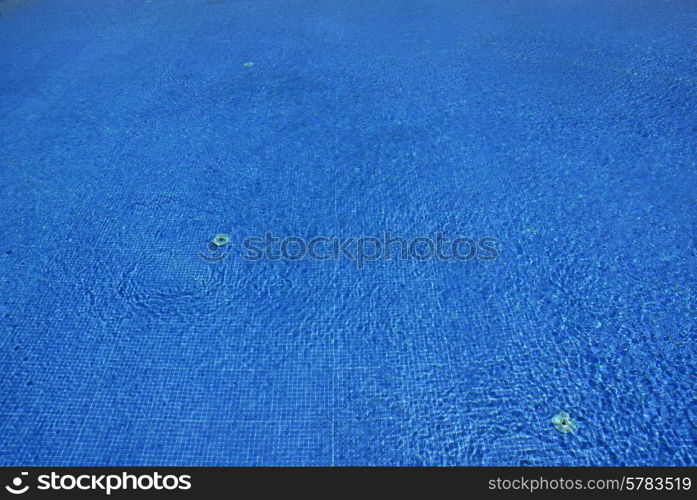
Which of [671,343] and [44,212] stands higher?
[44,212]

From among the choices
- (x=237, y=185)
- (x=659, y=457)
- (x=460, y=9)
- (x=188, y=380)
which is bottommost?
(x=659, y=457)

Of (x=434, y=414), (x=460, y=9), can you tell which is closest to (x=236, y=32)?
(x=460, y=9)

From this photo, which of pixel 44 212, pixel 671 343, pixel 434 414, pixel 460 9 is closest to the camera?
pixel 434 414

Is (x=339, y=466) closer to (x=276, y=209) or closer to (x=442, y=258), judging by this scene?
(x=442, y=258)
